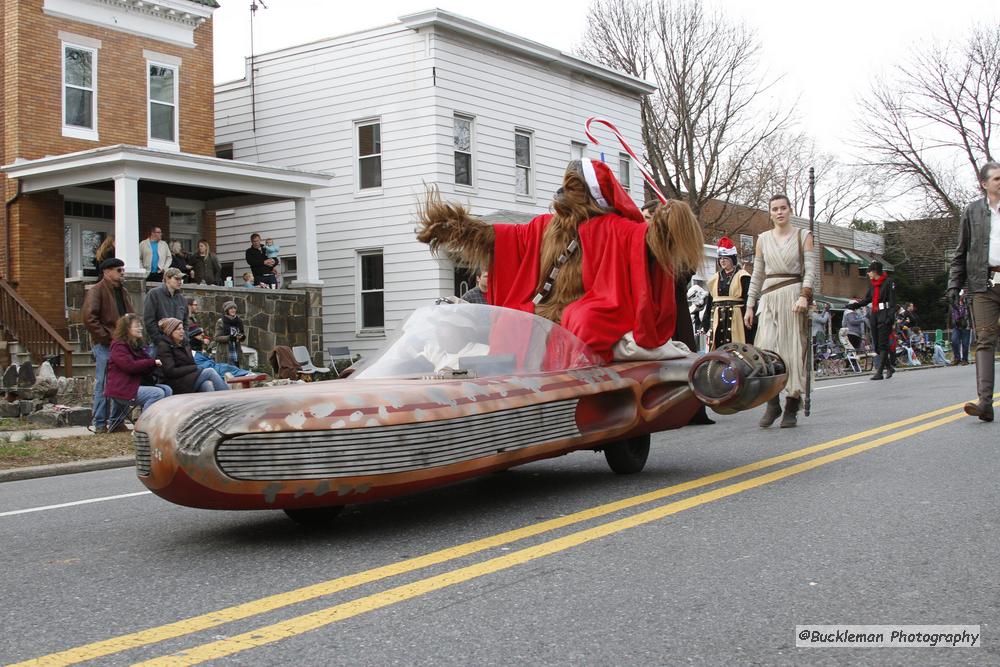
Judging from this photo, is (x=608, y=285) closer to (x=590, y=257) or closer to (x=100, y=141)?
(x=590, y=257)

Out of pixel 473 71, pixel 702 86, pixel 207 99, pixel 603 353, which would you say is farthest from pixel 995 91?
pixel 603 353

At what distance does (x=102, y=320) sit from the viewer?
11922 millimetres

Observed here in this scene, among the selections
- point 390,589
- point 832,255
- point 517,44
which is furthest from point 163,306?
point 832,255

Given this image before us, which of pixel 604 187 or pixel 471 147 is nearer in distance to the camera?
pixel 604 187

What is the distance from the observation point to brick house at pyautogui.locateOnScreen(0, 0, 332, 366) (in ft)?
62.0

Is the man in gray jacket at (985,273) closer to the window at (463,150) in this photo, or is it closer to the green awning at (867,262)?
the window at (463,150)

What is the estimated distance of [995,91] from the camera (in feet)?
141

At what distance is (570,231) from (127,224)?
12675mm

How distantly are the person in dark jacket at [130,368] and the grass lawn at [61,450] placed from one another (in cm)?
44

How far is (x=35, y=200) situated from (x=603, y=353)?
16387 millimetres

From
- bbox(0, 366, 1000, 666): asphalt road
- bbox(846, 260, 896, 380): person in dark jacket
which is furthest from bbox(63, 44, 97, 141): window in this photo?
bbox(0, 366, 1000, 666): asphalt road

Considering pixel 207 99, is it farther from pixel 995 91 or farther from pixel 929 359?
pixel 995 91

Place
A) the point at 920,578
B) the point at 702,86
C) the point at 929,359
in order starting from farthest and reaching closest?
the point at 702,86
the point at 929,359
the point at 920,578

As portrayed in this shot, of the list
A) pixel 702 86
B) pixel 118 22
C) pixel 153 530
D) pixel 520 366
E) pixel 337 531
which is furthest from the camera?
pixel 702 86
